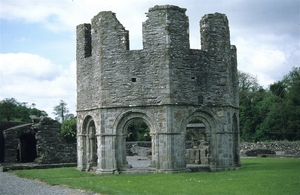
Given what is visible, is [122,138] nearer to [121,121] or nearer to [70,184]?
[121,121]

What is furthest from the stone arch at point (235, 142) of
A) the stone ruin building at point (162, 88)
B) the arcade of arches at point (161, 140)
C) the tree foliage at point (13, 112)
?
the tree foliage at point (13, 112)

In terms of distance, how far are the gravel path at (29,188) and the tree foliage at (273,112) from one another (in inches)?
1517

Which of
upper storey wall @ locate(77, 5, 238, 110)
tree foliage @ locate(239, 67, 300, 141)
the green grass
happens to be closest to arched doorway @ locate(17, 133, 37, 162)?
upper storey wall @ locate(77, 5, 238, 110)

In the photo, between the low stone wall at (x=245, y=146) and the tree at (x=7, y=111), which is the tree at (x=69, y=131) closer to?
the low stone wall at (x=245, y=146)

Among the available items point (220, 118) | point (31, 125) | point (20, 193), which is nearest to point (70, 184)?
point (20, 193)

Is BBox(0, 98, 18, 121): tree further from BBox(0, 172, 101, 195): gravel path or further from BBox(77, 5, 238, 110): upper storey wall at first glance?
BBox(0, 172, 101, 195): gravel path

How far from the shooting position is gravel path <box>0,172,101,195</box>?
45.6 feet

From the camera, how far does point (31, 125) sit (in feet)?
90.4

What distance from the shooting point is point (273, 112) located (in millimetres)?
51219

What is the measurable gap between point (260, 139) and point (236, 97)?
32282 millimetres

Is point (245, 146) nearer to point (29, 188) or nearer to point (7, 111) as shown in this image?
point (29, 188)

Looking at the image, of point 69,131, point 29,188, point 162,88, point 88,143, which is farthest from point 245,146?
point 29,188

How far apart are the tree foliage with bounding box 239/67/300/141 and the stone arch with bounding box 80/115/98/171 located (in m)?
33.6

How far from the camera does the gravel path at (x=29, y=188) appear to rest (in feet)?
45.6
